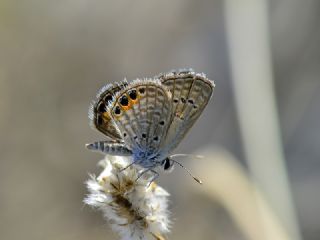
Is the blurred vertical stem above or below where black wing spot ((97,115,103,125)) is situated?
above

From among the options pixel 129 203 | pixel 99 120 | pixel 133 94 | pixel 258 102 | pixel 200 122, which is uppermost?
pixel 200 122

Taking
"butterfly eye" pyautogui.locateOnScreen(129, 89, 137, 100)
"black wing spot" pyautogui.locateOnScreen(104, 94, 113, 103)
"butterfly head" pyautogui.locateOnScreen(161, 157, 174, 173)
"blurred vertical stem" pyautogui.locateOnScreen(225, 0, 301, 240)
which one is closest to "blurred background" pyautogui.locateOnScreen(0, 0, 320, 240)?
"blurred vertical stem" pyautogui.locateOnScreen(225, 0, 301, 240)

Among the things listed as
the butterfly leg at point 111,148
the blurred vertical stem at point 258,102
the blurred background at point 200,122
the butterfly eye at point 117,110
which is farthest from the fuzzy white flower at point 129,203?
the blurred vertical stem at point 258,102

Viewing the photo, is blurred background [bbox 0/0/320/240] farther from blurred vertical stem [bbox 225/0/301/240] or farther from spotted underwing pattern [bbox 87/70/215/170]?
spotted underwing pattern [bbox 87/70/215/170]

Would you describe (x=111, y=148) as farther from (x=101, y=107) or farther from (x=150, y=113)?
(x=150, y=113)

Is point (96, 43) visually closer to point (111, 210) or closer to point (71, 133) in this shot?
point (71, 133)

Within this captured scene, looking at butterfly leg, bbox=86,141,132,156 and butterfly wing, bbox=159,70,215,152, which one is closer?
butterfly leg, bbox=86,141,132,156

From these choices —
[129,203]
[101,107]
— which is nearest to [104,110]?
[101,107]

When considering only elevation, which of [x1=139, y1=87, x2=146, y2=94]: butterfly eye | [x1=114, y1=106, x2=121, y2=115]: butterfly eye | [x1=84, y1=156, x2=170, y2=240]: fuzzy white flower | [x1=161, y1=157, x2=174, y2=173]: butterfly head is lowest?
[x1=84, y1=156, x2=170, y2=240]: fuzzy white flower
